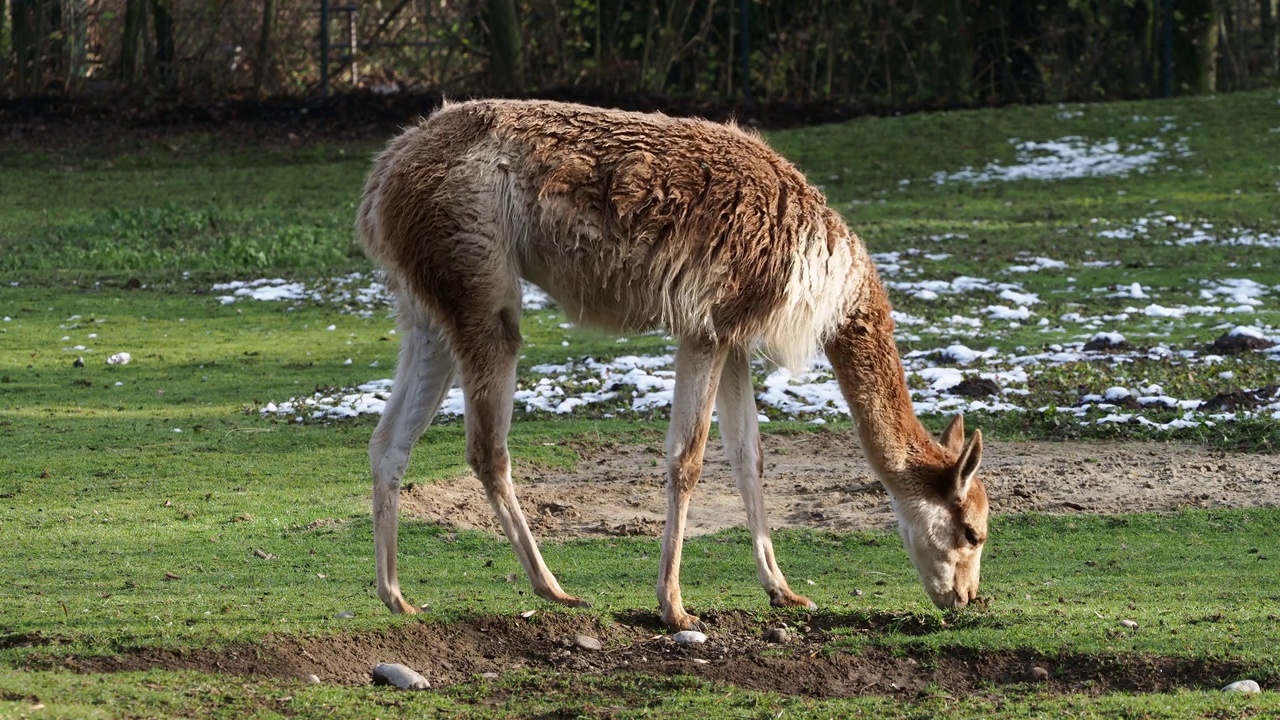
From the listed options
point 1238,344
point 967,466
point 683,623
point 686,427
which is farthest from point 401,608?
point 1238,344

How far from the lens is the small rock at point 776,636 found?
5.78 meters

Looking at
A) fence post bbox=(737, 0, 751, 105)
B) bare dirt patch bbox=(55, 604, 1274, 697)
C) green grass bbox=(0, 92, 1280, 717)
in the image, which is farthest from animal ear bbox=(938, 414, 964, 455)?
fence post bbox=(737, 0, 751, 105)

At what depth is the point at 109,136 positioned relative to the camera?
24797 mm

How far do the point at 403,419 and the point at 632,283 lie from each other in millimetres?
1086

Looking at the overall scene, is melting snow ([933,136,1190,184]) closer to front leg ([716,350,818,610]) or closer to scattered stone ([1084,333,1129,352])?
scattered stone ([1084,333,1129,352])

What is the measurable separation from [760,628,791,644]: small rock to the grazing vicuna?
11.8 inches

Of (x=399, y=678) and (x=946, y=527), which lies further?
(x=946, y=527)

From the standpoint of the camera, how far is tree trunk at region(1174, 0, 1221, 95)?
27953 millimetres

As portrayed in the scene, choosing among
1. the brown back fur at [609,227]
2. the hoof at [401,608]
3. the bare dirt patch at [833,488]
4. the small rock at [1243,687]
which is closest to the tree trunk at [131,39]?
the bare dirt patch at [833,488]

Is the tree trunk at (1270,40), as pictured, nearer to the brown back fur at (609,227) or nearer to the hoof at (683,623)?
the brown back fur at (609,227)

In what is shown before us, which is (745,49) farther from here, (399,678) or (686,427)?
(399,678)

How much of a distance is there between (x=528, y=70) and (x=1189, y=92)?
1210 centimetres

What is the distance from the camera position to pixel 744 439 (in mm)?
6637

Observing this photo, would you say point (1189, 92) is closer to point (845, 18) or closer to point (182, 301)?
point (845, 18)
